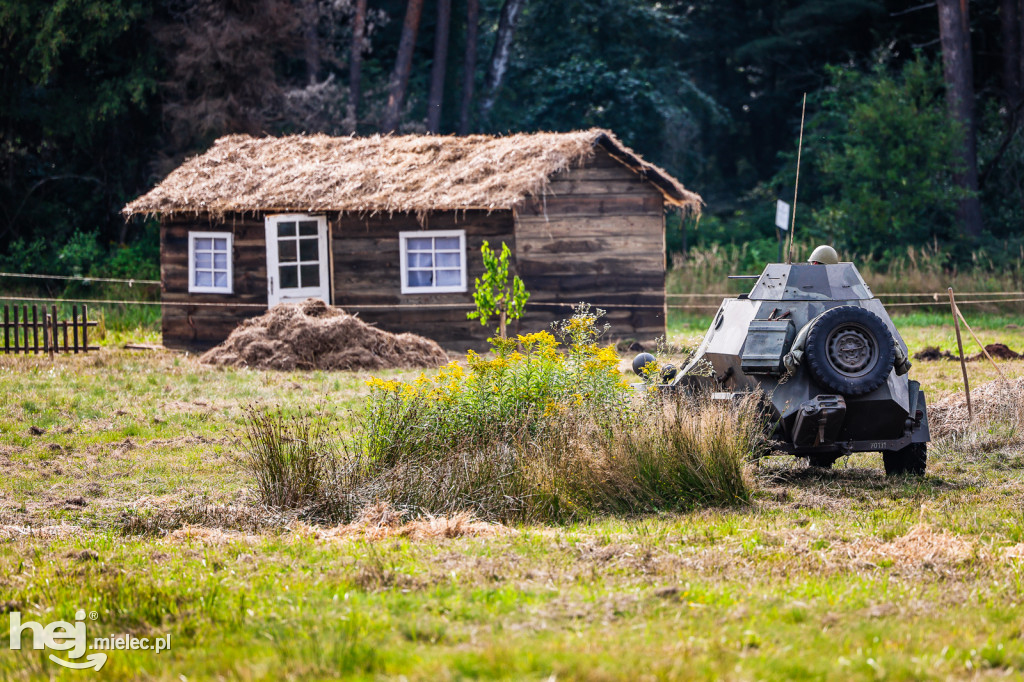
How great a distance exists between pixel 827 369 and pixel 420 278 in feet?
38.6

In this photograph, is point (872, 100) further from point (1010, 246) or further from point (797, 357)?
point (797, 357)

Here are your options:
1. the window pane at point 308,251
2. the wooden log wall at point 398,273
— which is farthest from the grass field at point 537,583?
the window pane at point 308,251

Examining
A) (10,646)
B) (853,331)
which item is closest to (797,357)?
(853,331)

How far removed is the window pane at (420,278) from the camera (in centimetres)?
1909

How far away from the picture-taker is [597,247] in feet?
62.3

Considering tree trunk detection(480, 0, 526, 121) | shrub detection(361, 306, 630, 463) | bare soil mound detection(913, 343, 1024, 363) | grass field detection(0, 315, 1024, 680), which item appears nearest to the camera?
grass field detection(0, 315, 1024, 680)

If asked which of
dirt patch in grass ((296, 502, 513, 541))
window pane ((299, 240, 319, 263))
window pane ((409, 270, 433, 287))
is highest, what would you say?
window pane ((299, 240, 319, 263))

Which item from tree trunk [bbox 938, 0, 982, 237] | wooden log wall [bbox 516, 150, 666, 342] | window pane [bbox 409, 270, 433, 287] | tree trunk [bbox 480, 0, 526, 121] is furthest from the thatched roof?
tree trunk [bbox 480, 0, 526, 121]

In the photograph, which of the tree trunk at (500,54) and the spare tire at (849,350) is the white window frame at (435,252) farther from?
the tree trunk at (500,54)

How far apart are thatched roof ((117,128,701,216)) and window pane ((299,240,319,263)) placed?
32.0 inches

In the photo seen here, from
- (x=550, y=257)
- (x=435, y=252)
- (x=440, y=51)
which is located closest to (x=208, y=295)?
(x=435, y=252)

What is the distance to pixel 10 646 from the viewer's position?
4.62 meters

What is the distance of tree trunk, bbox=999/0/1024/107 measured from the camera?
2847 centimetres

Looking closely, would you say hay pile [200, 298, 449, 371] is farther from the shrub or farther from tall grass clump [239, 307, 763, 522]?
tall grass clump [239, 307, 763, 522]
